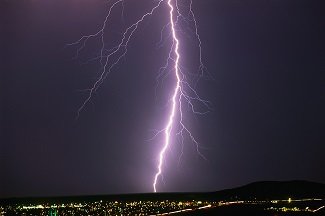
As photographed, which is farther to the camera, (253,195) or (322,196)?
(253,195)

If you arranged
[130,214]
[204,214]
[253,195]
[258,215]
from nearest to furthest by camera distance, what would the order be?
[258,215] → [204,214] → [130,214] → [253,195]

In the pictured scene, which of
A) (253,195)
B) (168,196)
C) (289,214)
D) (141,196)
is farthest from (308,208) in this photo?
(141,196)

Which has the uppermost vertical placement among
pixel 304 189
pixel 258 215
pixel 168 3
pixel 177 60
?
pixel 168 3

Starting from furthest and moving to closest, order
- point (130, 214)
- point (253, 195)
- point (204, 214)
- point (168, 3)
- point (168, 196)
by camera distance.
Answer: point (168, 196) < point (253, 195) < point (130, 214) < point (168, 3) < point (204, 214)

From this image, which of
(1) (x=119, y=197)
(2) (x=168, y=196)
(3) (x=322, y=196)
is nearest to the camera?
(3) (x=322, y=196)

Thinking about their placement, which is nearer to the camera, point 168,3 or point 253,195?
→ point 168,3

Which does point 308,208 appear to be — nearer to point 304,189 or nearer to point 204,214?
point 204,214

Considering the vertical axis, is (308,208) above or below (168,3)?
below

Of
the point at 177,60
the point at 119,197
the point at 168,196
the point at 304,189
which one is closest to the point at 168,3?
the point at 177,60

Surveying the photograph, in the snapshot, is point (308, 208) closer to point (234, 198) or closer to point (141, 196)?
point (234, 198)
